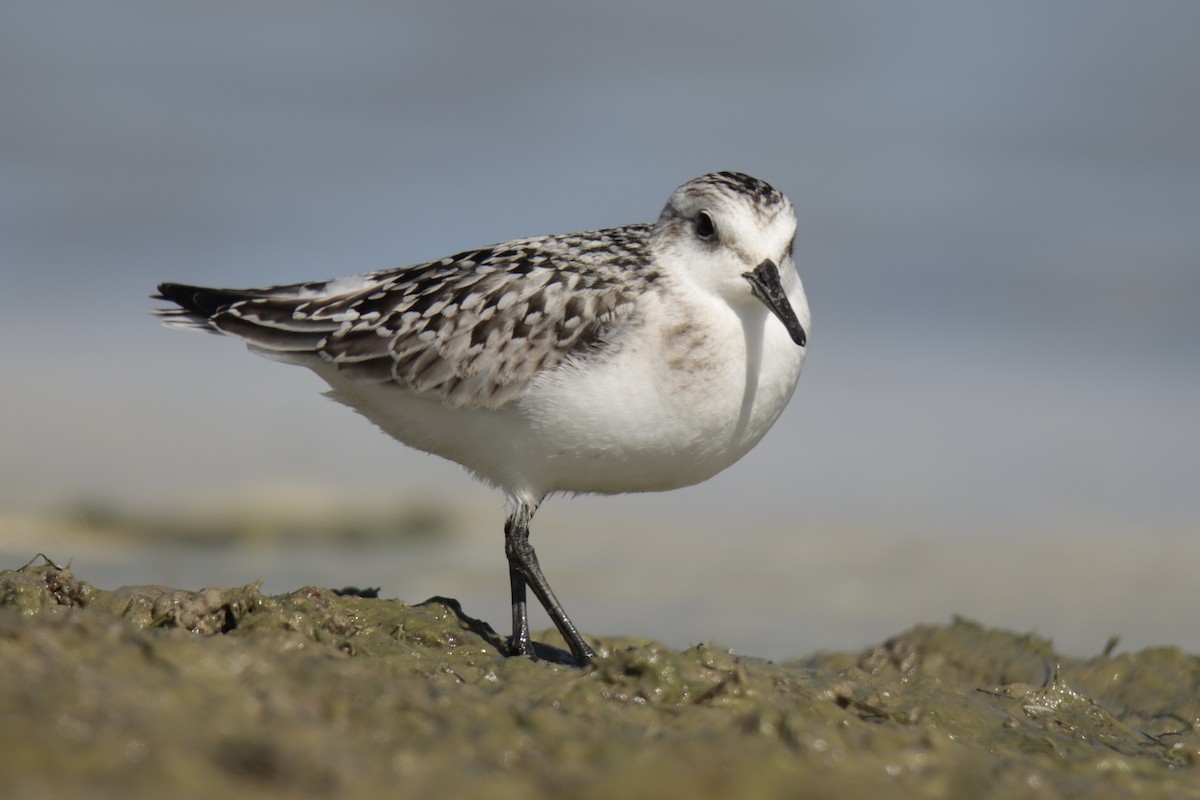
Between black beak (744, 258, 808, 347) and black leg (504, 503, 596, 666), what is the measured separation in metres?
1.45

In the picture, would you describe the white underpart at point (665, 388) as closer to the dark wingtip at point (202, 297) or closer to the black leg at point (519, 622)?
the black leg at point (519, 622)

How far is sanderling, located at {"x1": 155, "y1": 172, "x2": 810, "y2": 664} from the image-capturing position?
19.0 feet

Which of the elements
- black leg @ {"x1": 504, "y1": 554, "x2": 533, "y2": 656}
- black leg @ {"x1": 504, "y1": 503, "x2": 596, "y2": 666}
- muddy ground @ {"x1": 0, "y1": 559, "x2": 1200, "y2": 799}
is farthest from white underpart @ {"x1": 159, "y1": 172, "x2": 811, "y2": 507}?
muddy ground @ {"x1": 0, "y1": 559, "x2": 1200, "y2": 799}

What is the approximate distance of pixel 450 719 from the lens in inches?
141

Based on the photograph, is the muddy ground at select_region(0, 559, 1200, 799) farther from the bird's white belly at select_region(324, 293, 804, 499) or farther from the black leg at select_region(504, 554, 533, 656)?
the bird's white belly at select_region(324, 293, 804, 499)

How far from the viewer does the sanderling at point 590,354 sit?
580 centimetres

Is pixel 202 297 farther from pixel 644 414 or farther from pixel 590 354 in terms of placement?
pixel 644 414

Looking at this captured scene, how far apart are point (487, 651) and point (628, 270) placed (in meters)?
1.84

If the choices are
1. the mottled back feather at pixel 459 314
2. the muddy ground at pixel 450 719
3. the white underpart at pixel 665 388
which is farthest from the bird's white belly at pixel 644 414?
the muddy ground at pixel 450 719

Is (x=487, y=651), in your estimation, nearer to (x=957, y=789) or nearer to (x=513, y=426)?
(x=513, y=426)

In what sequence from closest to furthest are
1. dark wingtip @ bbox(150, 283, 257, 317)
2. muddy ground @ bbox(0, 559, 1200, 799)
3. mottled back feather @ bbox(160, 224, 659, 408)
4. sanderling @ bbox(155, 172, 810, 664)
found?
muddy ground @ bbox(0, 559, 1200, 799) → sanderling @ bbox(155, 172, 810, 664) → mottled back feather @ bbox(160, 224, 659, 408) → dark wingtip @ bbox(150, 283, 257, 317)

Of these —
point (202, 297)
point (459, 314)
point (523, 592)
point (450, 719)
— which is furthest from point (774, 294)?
point (202, 297)

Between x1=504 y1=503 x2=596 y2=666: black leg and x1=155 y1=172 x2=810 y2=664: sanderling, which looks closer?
x1=155 y1=172 x2=810 y2=664: sanderling

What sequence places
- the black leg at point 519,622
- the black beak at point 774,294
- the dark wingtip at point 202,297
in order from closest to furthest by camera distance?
the black beak at point 774,294 < the black leg at point 519,622 < the dark wingtip at point 202,297
